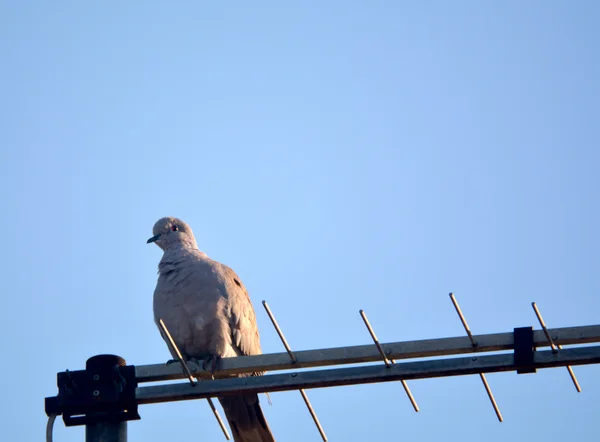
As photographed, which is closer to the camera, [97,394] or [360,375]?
[360,375]

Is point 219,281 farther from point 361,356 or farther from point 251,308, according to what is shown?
point 361,356

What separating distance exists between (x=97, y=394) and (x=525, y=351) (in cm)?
278

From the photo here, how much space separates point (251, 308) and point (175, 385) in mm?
4451

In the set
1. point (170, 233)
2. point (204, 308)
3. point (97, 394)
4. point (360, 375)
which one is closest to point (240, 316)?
point (204, 308)

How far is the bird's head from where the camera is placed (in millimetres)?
11758

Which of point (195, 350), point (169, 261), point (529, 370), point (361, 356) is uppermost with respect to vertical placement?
point (169, 261)

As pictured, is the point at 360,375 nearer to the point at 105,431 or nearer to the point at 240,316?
the point at 105,431

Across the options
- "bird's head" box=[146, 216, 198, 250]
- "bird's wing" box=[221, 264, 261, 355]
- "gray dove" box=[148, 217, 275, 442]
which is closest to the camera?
"gray dove" box=[148, 217, 275, 442]

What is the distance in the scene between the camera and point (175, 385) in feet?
20.9

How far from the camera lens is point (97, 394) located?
252 inches

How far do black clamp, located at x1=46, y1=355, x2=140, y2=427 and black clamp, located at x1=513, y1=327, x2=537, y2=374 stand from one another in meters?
2.47

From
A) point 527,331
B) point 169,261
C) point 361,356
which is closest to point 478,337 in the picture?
point 527,331

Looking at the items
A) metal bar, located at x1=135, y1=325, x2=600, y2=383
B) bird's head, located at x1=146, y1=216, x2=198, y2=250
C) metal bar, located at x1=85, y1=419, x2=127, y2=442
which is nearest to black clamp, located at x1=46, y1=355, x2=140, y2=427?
metal bar, located at x1=85, y1=419, x2=127, y2=442

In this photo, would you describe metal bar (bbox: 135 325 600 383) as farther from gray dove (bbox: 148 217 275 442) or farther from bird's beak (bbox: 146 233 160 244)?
bird's beak (bbox: 146 233 160 244)
